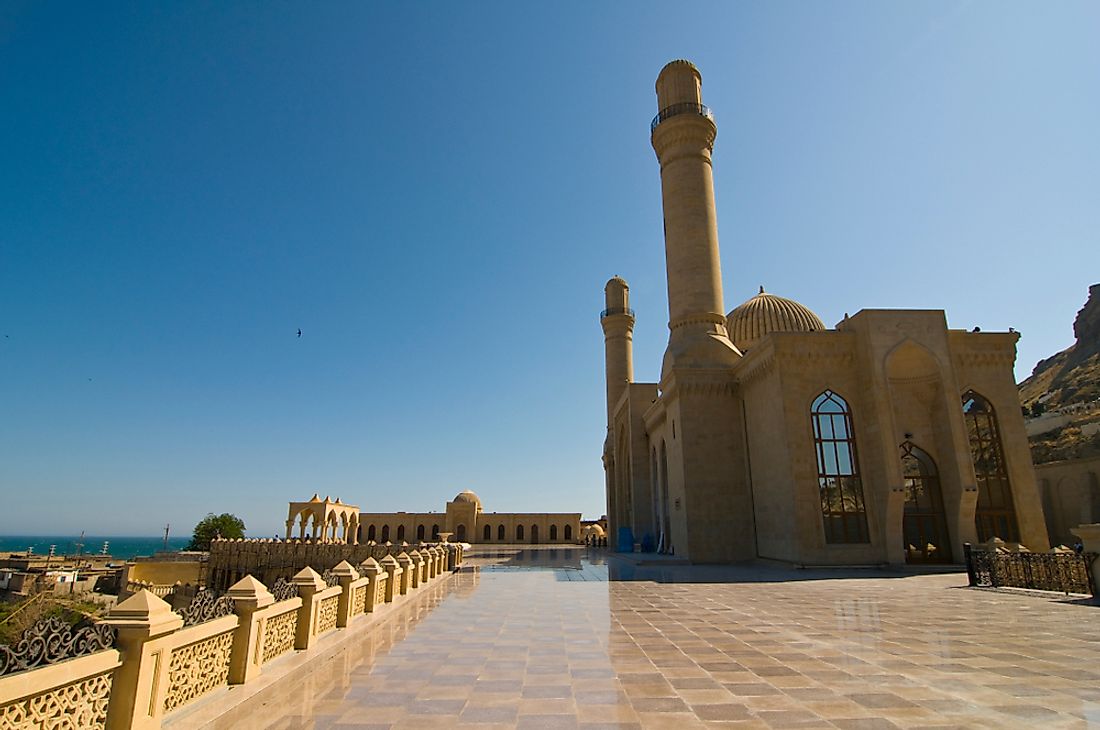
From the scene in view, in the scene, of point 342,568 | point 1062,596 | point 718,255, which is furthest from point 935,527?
point 342,568

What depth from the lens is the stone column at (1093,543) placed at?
9570 mm

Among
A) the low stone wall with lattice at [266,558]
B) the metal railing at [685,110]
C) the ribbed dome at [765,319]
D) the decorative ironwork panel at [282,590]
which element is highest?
the metal railing at [685,110]

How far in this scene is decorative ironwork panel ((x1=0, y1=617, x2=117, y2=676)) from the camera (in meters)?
3.23

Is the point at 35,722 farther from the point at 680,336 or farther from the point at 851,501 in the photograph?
the point at 680,336

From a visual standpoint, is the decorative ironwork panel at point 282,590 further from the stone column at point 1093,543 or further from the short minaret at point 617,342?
the short minaret at point 617,342

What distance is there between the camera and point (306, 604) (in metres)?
6.67

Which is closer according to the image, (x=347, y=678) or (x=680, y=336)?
(x=347, y=678)

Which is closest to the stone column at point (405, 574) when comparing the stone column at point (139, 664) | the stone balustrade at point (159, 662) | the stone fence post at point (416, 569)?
the stone fence post at point (416, 569)

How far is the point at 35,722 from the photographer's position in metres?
3.14

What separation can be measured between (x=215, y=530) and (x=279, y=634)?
169ft

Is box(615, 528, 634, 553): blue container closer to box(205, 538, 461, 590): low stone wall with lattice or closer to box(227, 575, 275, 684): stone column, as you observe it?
box(205, 538, 461, 590): low stone wall with lattice

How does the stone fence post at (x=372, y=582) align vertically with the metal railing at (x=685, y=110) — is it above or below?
below

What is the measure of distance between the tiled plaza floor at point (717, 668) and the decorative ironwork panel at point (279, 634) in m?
0.45

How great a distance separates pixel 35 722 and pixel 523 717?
2.93 meters
